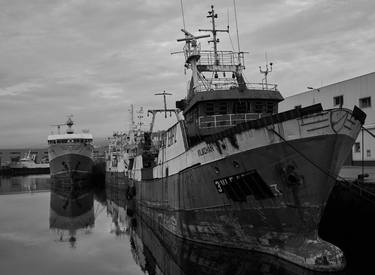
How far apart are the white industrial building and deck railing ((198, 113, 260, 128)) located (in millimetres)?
10410

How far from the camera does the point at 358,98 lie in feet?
104

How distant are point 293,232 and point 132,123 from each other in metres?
46.4

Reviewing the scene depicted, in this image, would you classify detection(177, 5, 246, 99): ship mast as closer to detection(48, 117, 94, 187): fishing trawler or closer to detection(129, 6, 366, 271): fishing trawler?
detection(129, 6, 366, 271): fishing trawler

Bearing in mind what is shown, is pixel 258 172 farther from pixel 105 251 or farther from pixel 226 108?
pixel 105 251

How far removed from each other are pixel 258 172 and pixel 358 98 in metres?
19.7

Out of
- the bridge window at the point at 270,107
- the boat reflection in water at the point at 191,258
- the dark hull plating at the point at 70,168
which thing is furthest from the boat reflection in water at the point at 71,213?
the bridge window at the point at 270,107

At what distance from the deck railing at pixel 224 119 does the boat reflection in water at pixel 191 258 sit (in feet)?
18.3

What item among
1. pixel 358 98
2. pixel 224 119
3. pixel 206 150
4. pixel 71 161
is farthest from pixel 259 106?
pixel 71 161

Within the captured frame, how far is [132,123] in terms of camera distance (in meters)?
59.4

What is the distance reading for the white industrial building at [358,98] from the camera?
1196 inches

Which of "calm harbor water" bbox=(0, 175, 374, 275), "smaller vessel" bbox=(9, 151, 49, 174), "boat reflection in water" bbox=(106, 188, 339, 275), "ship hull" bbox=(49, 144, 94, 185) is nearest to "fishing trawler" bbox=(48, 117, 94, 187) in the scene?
"ship hull" bbox=(49, 144, 94, 185)

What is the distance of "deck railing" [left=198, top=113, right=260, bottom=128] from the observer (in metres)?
20.3

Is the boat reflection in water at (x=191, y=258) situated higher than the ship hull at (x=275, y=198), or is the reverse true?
the ship hull at (x=275, y=198)

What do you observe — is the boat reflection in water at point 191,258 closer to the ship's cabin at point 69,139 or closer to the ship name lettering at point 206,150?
the ship name lettering at point 206,150
